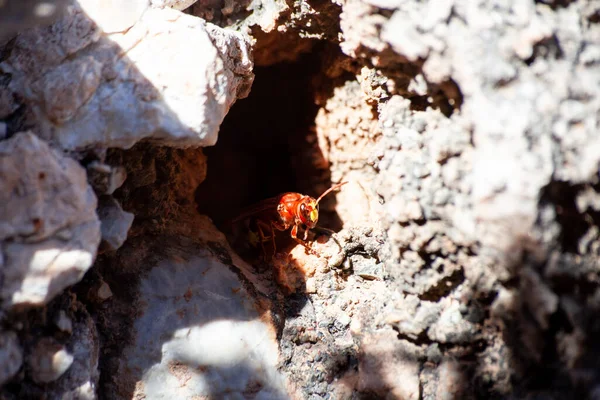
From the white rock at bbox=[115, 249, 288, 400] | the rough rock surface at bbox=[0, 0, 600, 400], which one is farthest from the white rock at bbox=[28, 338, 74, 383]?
the white rock at bbox=[115, 249, 288, 400]

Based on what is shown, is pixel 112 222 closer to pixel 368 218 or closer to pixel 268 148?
pixel 368 218

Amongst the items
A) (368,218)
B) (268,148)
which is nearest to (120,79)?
(368,218)

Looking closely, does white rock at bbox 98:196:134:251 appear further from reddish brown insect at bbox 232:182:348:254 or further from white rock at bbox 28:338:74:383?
reddish brown insect at bbox 232:182:348:254

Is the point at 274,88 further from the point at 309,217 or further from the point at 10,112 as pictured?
the point at 10,112

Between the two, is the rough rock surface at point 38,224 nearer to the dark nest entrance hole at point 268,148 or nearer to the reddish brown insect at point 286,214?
the reddish brown insect at point 286,214

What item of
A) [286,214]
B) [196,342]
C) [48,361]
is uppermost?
[48,361]

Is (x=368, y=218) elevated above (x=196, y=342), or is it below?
above
